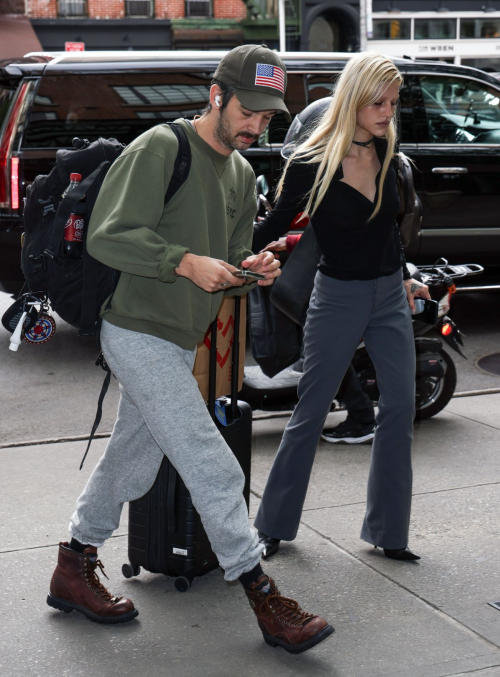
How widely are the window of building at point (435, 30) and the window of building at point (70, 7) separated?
32.8ft

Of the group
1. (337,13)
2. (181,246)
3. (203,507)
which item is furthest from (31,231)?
(337,13)

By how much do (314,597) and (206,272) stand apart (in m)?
1.39

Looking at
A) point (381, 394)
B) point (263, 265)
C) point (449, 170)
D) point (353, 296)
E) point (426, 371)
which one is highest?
point (263, 265)

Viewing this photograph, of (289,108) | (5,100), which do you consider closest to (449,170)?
(289,108)

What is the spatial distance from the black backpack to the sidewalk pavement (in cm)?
105

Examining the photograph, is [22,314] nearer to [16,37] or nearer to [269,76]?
[269,76]

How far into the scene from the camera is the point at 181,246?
2.93m

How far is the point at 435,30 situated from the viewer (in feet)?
93.5

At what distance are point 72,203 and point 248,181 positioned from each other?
66 cm

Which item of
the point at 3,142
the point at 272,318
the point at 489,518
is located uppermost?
the point at 3,142

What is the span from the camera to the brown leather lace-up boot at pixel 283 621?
9.91 ft

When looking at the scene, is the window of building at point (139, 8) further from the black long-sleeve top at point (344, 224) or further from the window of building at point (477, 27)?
the black long-sleeve top at point (344, 224)

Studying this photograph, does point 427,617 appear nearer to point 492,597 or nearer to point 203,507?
point 492,597

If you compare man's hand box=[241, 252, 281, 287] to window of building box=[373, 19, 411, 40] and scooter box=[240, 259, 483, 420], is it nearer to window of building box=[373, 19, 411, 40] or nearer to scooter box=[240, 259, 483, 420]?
scooter box=[240, 259, 483, 420]
